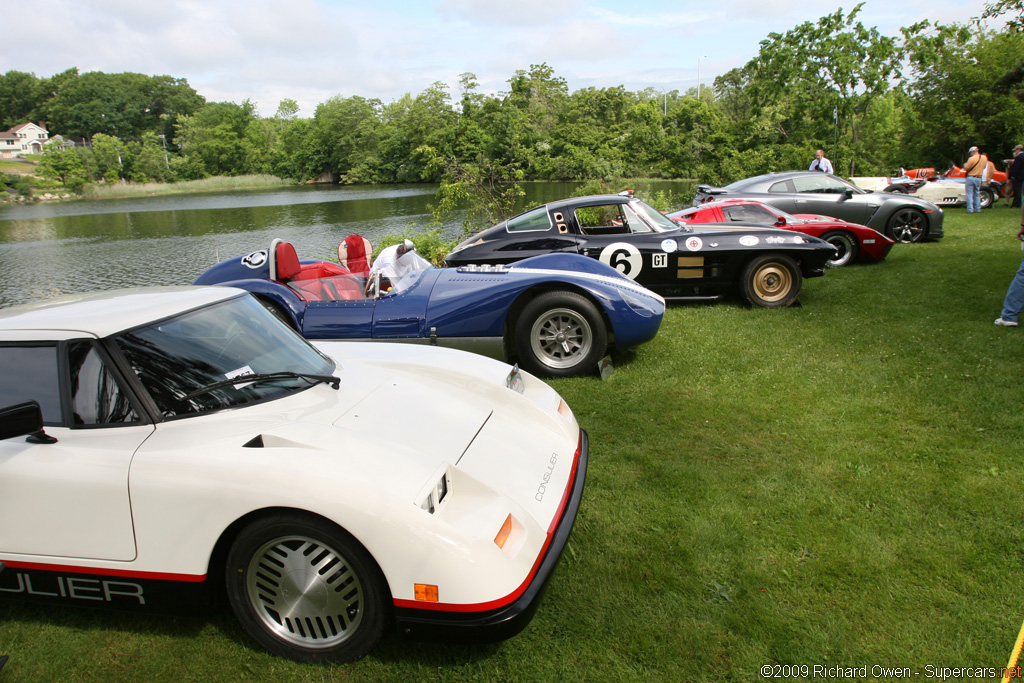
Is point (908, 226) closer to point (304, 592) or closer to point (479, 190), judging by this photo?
point (479, 190)

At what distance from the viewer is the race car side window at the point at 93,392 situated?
233cm

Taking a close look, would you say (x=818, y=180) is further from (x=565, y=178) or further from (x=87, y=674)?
(x=565, y=178)

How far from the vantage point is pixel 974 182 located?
15664 millimetres

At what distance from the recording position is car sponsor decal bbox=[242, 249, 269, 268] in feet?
19.7

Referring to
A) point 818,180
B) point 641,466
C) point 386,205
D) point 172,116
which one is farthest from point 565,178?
point 172,116

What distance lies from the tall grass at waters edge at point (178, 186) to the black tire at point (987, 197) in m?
55.8

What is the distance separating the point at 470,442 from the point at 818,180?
11.5 m

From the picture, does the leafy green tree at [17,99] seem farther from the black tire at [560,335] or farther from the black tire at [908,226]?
the black tire at [560,335]

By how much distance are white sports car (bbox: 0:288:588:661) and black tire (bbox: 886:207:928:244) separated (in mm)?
11344

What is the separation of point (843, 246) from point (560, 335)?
670 cm

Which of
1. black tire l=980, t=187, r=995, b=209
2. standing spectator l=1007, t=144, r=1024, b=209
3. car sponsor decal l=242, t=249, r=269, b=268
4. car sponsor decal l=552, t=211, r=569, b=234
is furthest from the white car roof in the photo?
black tire l=980, t=187, r=995, b=209

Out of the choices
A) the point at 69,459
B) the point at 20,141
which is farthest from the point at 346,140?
the point at 20,141

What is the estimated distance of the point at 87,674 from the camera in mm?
2219

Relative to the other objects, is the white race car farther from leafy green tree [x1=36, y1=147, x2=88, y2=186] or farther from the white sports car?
leafy green tree [x1=36, y1=147, x2=88, y2=186]
